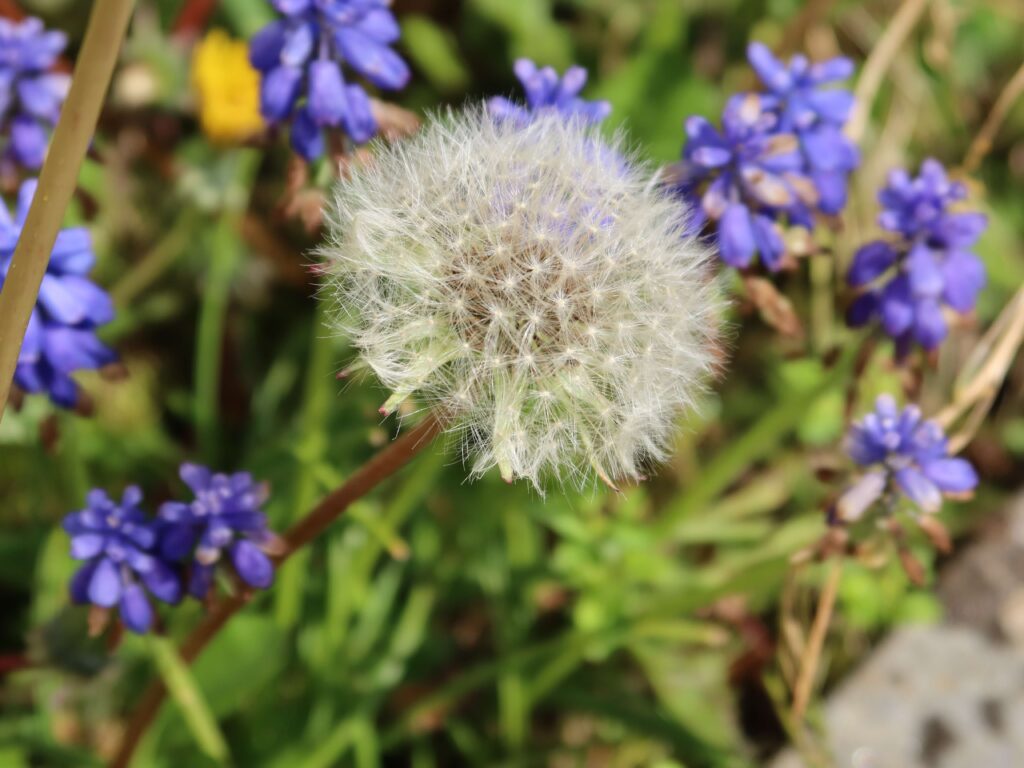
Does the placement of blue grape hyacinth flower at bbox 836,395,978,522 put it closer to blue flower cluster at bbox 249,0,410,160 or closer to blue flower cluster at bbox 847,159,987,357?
blue flower cluster at bbox 847,159,987,357

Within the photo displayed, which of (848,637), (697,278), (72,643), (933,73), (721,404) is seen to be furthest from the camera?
(721,404)

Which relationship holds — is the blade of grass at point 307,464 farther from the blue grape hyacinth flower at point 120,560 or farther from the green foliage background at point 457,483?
the blue grape hyacinth flower at point 120,560

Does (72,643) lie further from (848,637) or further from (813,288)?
(813,288)

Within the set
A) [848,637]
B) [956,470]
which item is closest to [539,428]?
[956,470]

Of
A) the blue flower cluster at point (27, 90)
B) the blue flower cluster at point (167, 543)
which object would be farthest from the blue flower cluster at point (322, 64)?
the blue flower cluster at point (167, 543)

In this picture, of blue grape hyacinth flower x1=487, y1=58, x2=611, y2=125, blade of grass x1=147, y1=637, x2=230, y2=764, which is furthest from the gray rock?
blue grape hyacinth flower x1=487, y1=58, x2=611, y2=125

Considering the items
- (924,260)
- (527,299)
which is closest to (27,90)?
(527,299)

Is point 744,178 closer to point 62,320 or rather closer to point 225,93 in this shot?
point 62,320
